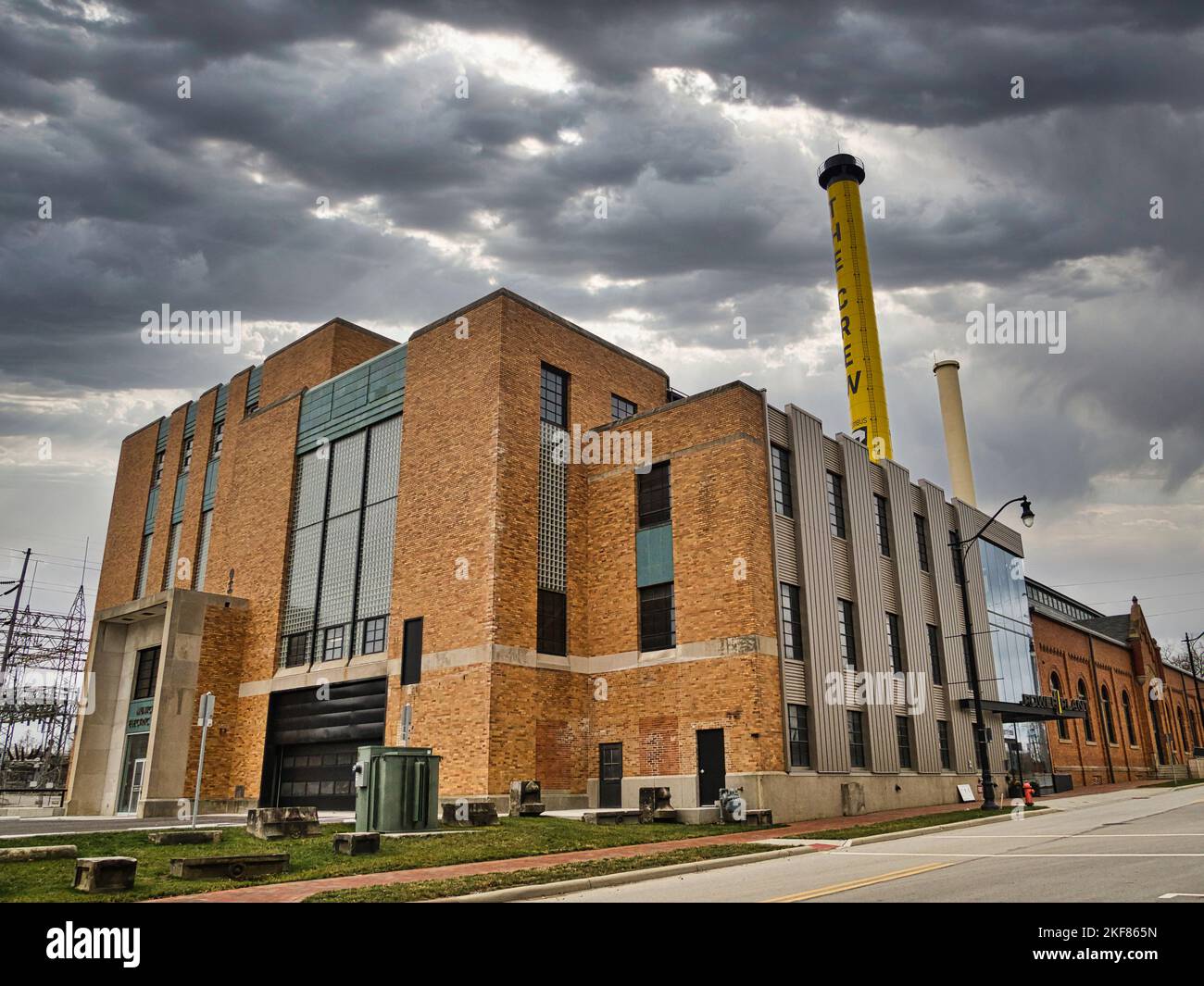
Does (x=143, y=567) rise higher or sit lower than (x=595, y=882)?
higher

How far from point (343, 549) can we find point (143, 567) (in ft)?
63.1

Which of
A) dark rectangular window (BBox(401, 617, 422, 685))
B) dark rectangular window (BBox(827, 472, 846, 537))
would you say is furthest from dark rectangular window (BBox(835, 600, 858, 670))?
dark rectangular window (BBox(401, 617, 422, 685))

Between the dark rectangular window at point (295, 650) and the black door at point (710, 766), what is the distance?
15874 mm

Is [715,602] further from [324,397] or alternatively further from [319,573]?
[324,397]

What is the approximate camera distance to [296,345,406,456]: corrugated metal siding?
33.8m

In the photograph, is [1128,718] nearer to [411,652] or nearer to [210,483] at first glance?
[411,652]

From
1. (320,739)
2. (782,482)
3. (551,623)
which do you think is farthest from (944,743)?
(320,739)

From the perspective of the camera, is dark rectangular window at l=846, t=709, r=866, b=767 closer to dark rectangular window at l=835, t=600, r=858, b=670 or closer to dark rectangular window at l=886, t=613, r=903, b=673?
dark rectangular window at l=835, t=600, r=858, b=670

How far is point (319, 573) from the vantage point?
1332 inches

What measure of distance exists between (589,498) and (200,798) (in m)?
17.8

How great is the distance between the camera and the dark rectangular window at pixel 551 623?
93.3 feet

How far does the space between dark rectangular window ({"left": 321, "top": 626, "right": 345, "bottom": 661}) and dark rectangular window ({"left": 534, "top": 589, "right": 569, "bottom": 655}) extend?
26.4 ft

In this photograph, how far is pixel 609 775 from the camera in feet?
92.0
